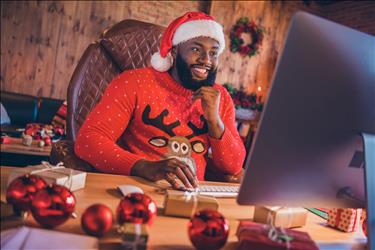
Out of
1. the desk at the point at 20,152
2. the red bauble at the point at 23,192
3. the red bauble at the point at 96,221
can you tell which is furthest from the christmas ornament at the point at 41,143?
the red bauble at the point at 96,221

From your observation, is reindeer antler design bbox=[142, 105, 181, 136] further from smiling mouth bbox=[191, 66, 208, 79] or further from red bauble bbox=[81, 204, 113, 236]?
red bauble bbox=[81, 204, 113, 236]

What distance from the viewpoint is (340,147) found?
2.06ft

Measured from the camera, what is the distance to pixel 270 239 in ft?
1.87

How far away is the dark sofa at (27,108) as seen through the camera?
12.2 ft

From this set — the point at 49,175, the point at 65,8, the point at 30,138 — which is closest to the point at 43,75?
the point at 65,8

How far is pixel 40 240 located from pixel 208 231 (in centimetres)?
25

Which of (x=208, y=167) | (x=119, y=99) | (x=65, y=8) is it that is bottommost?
(x=208, y=167)

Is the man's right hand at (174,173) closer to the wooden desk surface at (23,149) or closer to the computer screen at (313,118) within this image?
the computer screen at (313,118)

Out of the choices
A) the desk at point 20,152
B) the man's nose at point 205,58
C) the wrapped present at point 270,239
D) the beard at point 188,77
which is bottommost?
the desk at point 20,152

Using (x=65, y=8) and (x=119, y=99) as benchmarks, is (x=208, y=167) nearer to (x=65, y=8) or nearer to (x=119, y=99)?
(x=119, y=99)

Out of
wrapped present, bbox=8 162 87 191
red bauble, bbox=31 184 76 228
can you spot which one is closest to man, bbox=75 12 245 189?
wrapped present, bbox=8 162 87 191

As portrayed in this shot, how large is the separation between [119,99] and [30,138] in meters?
1.49

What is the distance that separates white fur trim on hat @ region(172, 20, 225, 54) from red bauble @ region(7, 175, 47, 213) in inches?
43.4

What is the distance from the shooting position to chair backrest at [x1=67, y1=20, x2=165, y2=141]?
63.6 inches
